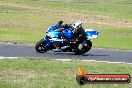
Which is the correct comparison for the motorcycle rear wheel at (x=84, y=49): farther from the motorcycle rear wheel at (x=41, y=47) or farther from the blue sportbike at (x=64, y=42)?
the motorcycle rear wheel at (x=41, y=47)

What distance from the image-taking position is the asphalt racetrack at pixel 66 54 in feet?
67.3

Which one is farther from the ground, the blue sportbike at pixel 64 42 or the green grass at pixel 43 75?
the green grass at pixel 43 75

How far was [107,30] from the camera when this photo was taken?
40844 millimetres

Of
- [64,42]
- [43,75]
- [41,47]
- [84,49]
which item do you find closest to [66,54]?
[64,42]

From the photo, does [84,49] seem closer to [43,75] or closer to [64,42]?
[64,42]

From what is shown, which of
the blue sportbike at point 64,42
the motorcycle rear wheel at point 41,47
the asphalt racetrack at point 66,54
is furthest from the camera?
the blue sportbike at point 64,42

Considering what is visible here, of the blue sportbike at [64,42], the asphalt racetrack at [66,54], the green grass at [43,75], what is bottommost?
the asphalt racetrack at [66,54]

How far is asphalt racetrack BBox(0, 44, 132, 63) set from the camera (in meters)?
20.5

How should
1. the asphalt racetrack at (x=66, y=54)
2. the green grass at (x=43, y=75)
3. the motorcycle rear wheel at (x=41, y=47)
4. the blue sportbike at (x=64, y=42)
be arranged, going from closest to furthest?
the green grass at (x=43, y=75) → the asphalt racetrack at (x=66, y=54) → the motorcycle rear wheel at (x=41, y=47) → the blue sportbike at (x=64, y=42)

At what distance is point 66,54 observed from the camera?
21828 millimetres

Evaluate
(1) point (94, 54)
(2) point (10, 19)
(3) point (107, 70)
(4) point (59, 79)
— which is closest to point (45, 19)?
(2) point (10, 19)

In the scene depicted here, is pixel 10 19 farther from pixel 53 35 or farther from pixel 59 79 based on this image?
pixel 59 79

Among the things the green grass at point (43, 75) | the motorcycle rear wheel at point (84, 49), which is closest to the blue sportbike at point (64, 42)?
the motorcycle rear wheel at point (84, 49)

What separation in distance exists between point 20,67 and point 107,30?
26.7 metres
